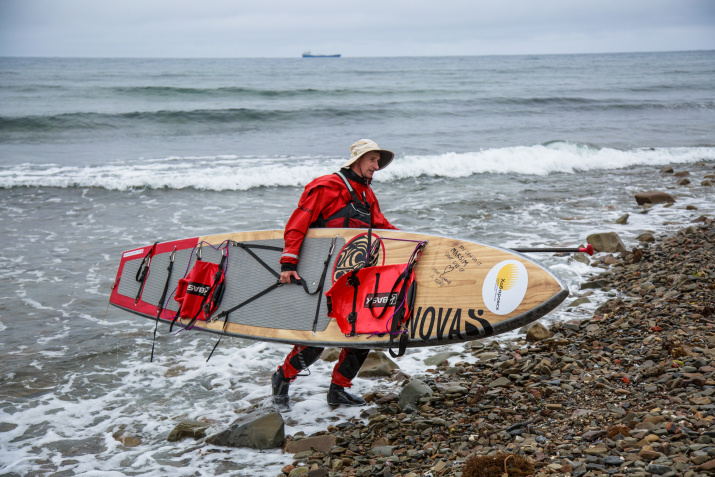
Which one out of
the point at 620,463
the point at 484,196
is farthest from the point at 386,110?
the point at 620,463

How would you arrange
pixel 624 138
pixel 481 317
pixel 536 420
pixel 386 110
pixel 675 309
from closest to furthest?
pixel 536 420
pixel 481 317
pixel 675 309
pixel 624 138
pixel 386 110

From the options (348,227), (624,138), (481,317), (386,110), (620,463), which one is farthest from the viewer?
(386,110)

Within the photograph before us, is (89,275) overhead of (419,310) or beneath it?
beneath

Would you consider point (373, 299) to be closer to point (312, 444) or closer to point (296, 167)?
point (312, 444)

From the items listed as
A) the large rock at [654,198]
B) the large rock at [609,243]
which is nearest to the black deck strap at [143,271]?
the large rock at [609,243]

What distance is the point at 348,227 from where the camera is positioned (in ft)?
16.0

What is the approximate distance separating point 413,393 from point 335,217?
1574 mm

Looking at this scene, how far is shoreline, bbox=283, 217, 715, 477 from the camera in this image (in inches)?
120

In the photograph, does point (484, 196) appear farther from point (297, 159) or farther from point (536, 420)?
point (536, 420)

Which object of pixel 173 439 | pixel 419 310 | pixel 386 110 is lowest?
pixel 173 439

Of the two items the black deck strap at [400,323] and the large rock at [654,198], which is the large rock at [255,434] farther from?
the large rock at [654,198]

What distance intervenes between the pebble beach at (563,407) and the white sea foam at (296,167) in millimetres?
10377

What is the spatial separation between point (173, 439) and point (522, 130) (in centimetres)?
2123

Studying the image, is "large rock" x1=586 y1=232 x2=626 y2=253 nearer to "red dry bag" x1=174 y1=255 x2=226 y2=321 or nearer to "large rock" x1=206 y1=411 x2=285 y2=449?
"red dry bag" x1=174 y1=255 x2=226 y2=321
